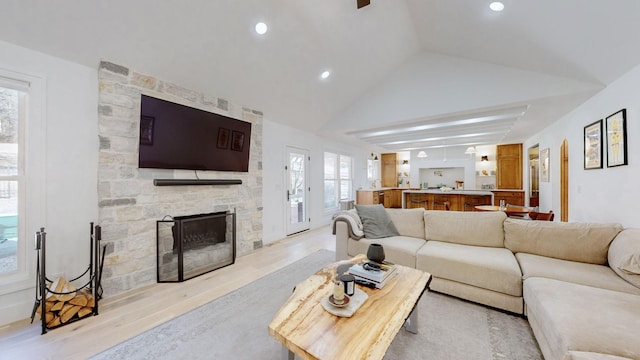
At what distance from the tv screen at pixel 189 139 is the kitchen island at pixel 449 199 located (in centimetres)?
504

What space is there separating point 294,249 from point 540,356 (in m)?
3.21

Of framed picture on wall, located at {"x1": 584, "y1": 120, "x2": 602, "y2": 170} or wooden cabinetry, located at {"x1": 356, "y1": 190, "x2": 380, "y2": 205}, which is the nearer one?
framed picture on wall, located at {"x1": 584, "y1": 120, "x2": 602, "y2": 170}

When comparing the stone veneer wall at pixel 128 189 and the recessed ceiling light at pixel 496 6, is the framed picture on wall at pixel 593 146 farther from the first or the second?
the stone veneer wall at pixel 128 189

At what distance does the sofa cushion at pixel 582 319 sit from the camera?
1.20m

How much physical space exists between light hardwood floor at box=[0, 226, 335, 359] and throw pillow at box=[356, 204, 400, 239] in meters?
1.34

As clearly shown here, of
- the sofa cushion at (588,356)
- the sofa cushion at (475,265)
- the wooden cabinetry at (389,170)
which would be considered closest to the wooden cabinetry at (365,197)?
the wooden cabinetry at (389,170)

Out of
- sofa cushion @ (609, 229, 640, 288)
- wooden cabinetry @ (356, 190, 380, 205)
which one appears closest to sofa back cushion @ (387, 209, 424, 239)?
sofa cushion @ (609, 229, 640, 288)

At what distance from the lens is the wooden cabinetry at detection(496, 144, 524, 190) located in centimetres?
726

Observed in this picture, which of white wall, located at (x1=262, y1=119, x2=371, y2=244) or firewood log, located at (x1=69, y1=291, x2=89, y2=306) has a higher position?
white wall, located at (x1=262, y1=119, x2=371, y2=244)

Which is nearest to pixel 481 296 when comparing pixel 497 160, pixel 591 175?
pixel 591 175

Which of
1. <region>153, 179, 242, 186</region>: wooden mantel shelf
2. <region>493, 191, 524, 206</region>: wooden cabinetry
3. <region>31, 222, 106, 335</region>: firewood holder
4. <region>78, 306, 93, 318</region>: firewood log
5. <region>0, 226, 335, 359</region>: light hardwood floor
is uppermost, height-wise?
<region>153, 179, 242, 186</region>: wooden mantel shelf

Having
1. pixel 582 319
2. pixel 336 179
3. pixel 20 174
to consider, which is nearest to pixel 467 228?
pixel 582 319

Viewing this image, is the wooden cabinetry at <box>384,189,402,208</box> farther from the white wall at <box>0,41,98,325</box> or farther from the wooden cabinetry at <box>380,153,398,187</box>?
the white wall at <box>0,41,98,325</box>

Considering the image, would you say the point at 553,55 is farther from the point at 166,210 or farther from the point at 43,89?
the point at 43,89
